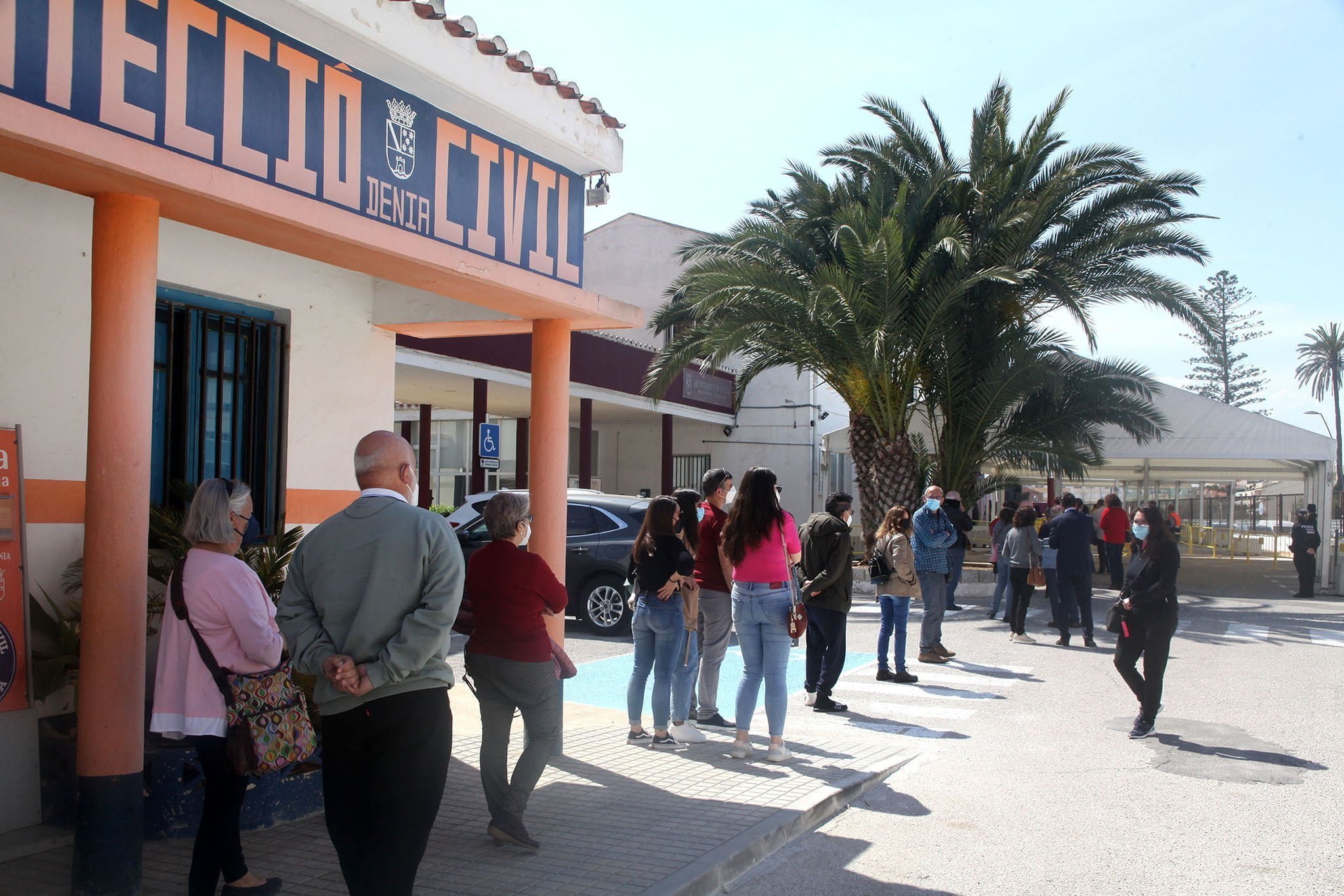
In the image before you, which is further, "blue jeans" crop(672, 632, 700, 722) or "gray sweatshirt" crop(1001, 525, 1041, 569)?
"gray sweatshirt" crop(1001, 525, 1041, 569)

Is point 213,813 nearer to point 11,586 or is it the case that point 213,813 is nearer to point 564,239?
point 11,586

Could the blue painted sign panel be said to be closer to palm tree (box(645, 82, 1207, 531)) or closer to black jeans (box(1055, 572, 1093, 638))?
black jeans (box(1055, 572, 1093, 638))

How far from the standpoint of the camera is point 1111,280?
17391 millimetres

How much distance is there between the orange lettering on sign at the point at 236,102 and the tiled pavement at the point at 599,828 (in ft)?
10.2

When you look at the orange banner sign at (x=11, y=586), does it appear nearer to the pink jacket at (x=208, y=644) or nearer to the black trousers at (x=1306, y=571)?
the pink jacket at (x=208, y=644)

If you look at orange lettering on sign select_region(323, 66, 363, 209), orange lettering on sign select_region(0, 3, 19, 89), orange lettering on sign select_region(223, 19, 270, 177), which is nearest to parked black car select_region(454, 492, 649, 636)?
orange lettering on sign select_region(323, 66, 363, 209)

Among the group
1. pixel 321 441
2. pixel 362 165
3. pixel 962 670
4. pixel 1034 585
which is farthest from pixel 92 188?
pixel 1034 585

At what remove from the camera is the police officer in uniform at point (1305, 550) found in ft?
61.3

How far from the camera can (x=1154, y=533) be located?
25.2 feet

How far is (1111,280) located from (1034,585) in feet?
23.1

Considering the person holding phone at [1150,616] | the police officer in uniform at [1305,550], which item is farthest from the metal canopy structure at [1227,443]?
the person holding phone at [1150,616]

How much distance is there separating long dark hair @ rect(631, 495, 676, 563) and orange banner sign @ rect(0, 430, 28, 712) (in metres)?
3.37

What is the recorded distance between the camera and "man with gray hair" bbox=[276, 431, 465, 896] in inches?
139

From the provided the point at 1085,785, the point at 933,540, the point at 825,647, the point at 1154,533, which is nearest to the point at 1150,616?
the point at 1154,533
